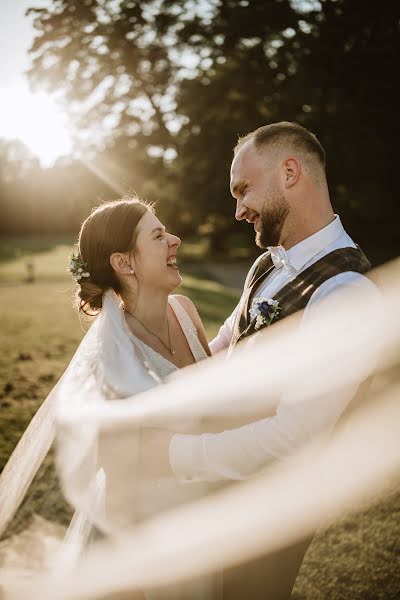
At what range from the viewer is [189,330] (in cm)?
361

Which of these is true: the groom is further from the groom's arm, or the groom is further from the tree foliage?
the tree foliage

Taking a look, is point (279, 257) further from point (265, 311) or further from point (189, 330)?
point (189, 330)

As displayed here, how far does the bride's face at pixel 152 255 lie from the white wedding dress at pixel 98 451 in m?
0.28

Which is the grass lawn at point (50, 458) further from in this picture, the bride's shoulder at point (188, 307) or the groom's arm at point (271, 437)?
the groom's arm at point (271, 437)

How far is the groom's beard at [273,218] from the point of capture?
2.82 meters

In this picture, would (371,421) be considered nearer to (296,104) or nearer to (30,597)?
(30,597)

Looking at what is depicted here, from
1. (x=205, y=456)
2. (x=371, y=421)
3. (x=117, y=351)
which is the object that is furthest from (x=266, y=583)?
(x=371, y=421)

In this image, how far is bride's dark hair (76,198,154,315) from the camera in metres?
3.19

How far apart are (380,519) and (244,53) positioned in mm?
15811

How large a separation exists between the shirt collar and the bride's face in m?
0.88

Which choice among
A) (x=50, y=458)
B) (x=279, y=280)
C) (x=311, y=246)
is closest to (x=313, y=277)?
(x=311, y=246)

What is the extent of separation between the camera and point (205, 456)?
227cm

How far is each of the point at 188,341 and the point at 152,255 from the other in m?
0.72

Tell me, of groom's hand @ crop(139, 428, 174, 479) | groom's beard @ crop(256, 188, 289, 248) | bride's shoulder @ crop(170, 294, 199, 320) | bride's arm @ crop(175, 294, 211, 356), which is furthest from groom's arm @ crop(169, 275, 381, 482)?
bride's shoulder @ crop(170, 294, 199, 320)
